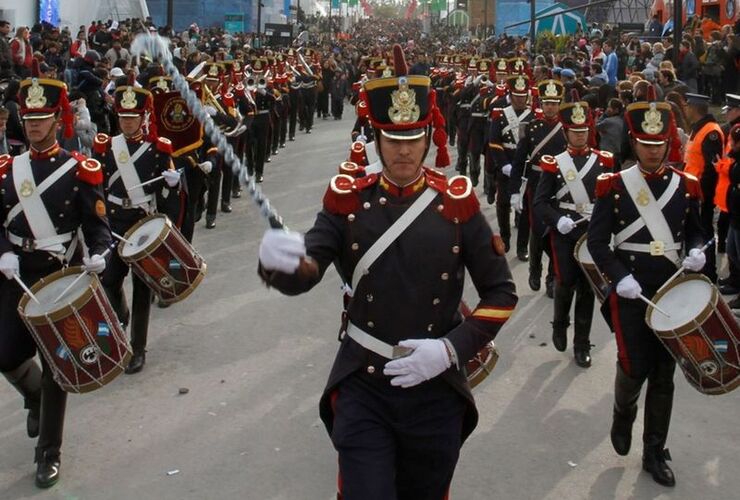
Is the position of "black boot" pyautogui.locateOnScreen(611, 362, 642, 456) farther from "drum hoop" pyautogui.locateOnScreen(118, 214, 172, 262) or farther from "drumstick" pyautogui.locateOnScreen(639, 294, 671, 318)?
"drum hoop" pyautogui.locateOnScreen(118, 214, 172, 262)

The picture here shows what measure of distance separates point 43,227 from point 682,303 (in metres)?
3.53

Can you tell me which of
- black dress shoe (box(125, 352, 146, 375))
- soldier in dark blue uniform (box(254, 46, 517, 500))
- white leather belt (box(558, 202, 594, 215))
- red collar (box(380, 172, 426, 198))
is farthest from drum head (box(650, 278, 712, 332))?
black dress shoe (box(125, 352, 146, 375))

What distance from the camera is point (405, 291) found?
12.8 feet

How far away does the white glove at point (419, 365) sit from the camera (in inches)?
147

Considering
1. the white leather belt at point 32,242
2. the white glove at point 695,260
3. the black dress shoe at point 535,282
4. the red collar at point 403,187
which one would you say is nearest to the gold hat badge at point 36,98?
the white leather belt at point 32,242

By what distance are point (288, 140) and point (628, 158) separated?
15110mm

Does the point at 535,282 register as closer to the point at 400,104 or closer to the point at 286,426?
the point at 286,426

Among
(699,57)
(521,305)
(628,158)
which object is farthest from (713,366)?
(699,57)

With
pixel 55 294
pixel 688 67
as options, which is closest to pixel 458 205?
pixel 55 294

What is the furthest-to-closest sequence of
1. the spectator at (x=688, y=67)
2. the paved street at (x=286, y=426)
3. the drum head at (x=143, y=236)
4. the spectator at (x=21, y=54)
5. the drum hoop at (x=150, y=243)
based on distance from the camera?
the spectator at (x=688, y=67) < the spectator at (x=21, y=54) < the drum head at (x=143, y=236) < the drum hoop at (x=150, y=243) < the paved street at (x=286, y=426)

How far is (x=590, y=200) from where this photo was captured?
26.8ft

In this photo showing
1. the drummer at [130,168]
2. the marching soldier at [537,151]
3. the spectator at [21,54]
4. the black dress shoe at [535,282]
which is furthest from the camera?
the spectator at [21,54]

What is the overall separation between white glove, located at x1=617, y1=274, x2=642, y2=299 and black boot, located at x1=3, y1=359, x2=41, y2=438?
11.1ft

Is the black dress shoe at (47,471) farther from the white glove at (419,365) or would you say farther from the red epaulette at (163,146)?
the red epaulette at (163,146)
